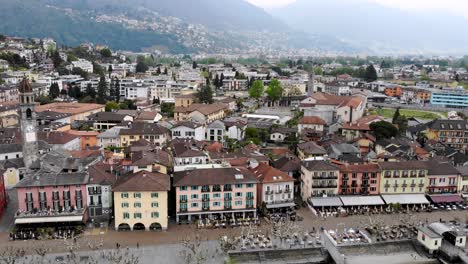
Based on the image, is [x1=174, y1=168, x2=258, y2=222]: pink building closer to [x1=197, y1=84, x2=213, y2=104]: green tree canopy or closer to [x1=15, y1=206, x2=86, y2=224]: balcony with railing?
[x1=15, y1=206, x2=86, y2=224]: balcony with railing

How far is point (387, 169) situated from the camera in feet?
147

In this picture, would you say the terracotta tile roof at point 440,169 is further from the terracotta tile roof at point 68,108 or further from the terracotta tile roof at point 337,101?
the terracotta tile roof at point 68,108

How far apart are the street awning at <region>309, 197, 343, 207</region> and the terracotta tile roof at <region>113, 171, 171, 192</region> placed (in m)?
14.0

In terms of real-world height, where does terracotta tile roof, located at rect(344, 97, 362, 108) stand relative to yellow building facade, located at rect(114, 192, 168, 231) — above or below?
above

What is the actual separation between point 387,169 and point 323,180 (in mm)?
6627

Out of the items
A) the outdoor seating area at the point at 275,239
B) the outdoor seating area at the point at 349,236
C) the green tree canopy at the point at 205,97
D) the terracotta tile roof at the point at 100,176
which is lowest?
the outdoor seating area at the point at 349,236

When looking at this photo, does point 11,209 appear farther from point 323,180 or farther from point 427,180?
point 427,180

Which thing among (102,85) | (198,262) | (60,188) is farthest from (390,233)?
(102,85)

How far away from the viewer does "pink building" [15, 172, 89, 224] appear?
121 ft

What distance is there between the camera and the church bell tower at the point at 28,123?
45.3 metres

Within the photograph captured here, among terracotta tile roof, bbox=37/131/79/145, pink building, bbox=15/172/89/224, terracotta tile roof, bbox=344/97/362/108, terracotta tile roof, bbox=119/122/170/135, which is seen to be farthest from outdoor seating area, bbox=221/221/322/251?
terracotta tile roof, bbox=344/97/362/108

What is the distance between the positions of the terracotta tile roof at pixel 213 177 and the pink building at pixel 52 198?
828 cm

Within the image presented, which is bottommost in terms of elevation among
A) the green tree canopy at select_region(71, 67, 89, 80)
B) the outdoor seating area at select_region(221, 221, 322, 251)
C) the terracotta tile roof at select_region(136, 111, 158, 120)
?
the outdoor seating area at select_region(221, 221, 322, 251)

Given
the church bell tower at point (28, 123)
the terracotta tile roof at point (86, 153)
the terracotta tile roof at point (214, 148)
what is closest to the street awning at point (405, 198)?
the terracotta tile roof at point (214, 148)
